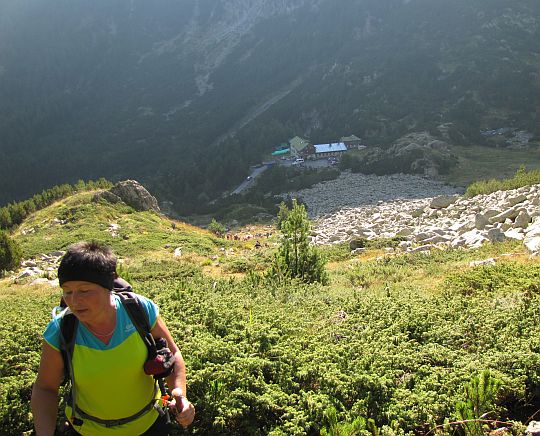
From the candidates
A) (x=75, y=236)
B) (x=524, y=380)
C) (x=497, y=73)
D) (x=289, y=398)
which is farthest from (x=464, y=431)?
(x=497, y=73)

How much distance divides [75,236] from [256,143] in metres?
54.5

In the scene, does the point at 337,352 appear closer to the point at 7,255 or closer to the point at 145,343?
the point at 145,343

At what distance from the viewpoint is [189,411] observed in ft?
8.23

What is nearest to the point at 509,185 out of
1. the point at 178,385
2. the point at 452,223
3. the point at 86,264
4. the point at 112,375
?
the point at 452,223

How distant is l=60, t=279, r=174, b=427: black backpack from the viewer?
2438mm

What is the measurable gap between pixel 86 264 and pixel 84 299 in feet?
0.67

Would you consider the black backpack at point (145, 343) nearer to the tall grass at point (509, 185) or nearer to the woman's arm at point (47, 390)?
the woman's arm at point (47, 390)

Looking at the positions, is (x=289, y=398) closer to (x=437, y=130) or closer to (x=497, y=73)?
(x=437, y=130)

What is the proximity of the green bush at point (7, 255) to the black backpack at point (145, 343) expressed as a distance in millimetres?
15618

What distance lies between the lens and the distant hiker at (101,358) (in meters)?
2.37

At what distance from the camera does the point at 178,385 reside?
2607 millimetres

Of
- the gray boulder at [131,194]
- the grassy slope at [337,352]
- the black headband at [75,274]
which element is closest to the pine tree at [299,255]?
the grassy slope at [337,352]

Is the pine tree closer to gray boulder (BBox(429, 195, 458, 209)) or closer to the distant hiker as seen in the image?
the distant hiker

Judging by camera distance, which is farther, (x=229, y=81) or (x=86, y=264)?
(x=229, y=81)
